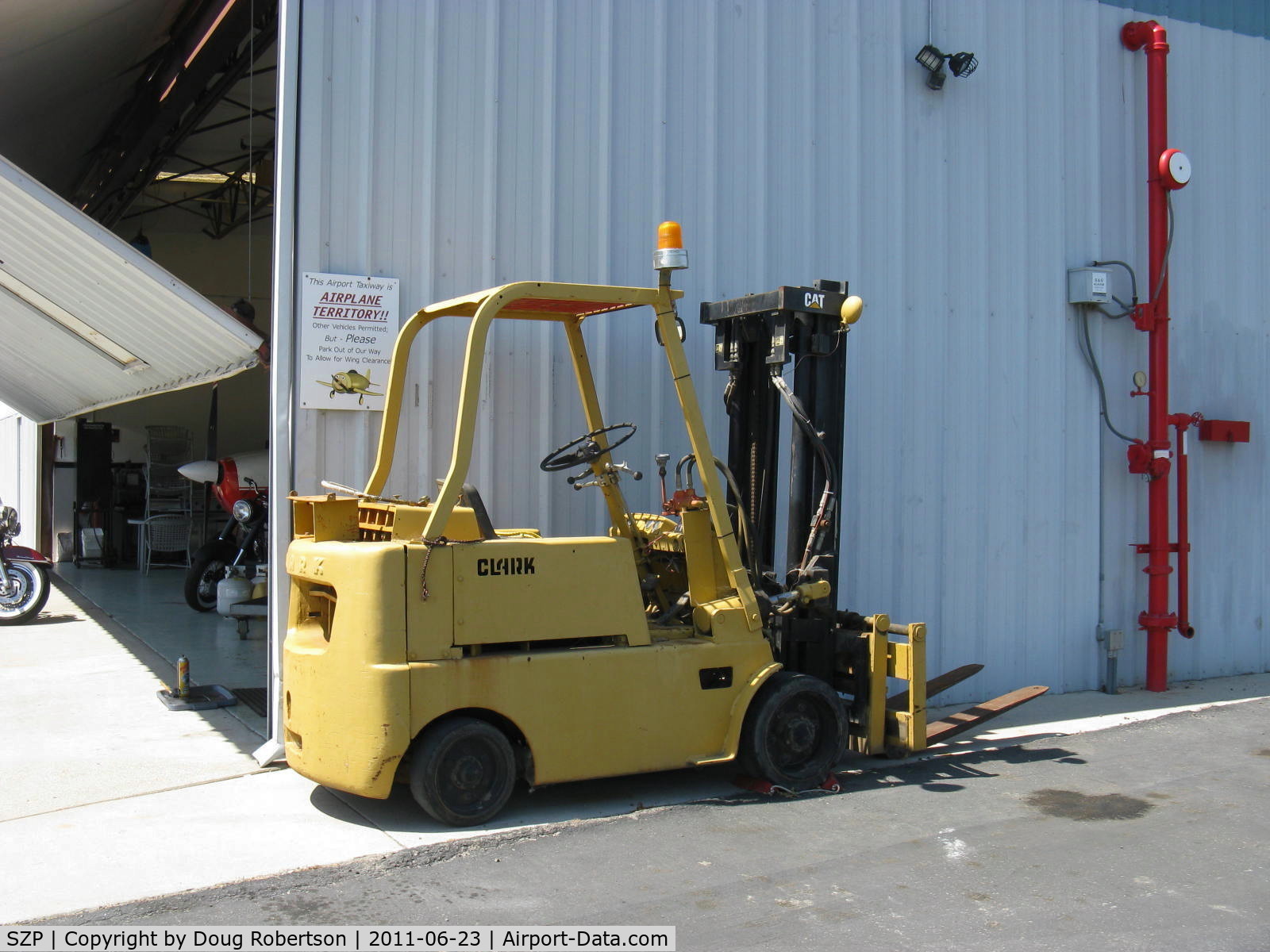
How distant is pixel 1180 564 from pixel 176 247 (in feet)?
68.4

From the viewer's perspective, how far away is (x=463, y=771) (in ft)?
17.9

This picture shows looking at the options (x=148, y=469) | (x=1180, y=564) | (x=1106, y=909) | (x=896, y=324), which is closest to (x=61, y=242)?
(x=896, y=324)

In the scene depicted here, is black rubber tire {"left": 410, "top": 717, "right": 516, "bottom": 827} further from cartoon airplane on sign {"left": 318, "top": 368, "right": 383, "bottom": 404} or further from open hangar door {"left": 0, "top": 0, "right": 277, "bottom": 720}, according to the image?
open hangar door {"left": 0, "top": 0, "right": 277, "bottom": 720}

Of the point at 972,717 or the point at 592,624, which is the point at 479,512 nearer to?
the point at 592,624

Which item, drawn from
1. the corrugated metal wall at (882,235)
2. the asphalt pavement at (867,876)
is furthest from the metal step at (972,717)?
the corrugated metal wall at (882,235)

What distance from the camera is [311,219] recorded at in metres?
6.96

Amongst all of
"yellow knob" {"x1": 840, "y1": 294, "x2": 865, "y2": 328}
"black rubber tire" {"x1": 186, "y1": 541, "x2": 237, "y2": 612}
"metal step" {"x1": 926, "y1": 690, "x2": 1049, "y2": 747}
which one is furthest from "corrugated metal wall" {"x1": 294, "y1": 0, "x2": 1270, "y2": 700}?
"black rubber tire" {"x1": 186, "y1": 541, "x2": 237, "y2": 612}

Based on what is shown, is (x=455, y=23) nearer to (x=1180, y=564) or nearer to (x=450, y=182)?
(x=450, y=182)

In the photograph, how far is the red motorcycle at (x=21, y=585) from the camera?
12.0 m

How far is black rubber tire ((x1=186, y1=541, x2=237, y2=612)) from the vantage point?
1283 centimetres

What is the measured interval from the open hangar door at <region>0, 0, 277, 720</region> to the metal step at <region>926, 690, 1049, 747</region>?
4825mm

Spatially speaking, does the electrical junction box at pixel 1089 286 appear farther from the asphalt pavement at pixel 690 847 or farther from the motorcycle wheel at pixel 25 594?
the motorcycle wheel at pixel 25 594

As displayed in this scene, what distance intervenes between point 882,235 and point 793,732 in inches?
170

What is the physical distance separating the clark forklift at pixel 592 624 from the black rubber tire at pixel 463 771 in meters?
0.01
